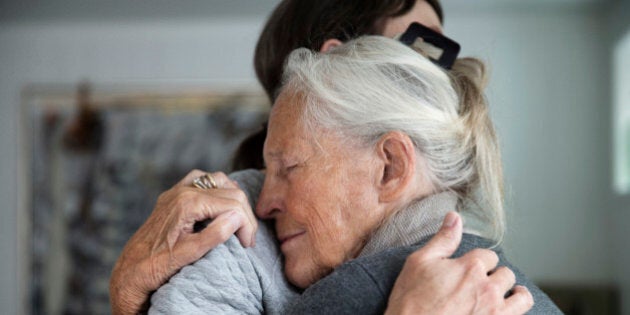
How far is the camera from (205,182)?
1.15 m

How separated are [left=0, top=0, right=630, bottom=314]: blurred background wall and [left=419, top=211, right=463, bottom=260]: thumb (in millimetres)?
3540

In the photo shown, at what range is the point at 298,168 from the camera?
3.88ft

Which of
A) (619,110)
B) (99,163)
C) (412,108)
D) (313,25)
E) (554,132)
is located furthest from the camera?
(99,163)

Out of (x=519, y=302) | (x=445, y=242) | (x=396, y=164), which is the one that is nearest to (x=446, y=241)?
(x=445, y=242)

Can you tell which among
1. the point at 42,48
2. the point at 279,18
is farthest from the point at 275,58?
the point at 42,48

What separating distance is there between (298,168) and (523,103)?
3769mm

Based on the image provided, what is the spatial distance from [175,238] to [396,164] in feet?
1.29

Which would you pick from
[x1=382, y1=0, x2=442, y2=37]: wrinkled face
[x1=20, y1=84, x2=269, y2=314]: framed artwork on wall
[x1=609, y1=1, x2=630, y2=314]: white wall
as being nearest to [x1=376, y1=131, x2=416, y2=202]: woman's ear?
[x1=382, y1=0, x2=442, y2=37]: wrinkled face

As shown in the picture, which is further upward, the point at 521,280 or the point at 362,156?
the point at 362,156

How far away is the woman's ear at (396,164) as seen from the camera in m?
1.14

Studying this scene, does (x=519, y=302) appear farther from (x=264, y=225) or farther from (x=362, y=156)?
(x=264, y=225)

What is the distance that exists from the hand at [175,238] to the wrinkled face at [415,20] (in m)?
0.64

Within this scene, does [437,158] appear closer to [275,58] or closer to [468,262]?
[468,262]

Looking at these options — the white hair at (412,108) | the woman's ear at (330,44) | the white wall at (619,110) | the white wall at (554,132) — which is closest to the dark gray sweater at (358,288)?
the white hair at (412,108)
